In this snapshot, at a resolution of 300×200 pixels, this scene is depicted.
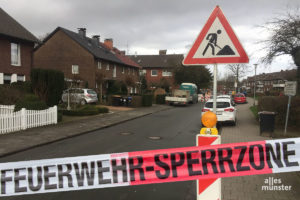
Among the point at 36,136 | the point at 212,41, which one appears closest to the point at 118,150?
the point at 36,136

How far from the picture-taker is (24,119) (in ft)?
36.6

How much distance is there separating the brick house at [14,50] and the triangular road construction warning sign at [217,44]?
2099 centimetres

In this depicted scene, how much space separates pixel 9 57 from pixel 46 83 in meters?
9.64

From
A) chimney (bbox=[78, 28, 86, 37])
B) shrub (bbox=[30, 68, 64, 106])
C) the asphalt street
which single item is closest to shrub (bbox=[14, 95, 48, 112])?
shrub (bbox=[30, 68, 64, 106])

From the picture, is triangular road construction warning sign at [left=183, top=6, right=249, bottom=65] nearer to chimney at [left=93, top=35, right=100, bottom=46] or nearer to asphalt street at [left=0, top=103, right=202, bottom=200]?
asphalt street at [left=0, top=103, right=202, bottom=200]

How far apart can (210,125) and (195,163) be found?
0.60 metres

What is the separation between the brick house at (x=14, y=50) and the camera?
20.4 meters

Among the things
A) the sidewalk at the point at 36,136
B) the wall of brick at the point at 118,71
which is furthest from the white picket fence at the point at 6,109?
the wall of brick at the point at 118,71

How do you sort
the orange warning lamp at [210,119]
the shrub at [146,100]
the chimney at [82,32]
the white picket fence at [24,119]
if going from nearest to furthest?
the orange warning lamp at [210,119] → the white picket fence at [24,119] → the shrub at [146,100] → the chimney at [82,32]

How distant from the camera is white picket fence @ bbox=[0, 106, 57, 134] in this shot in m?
10.3

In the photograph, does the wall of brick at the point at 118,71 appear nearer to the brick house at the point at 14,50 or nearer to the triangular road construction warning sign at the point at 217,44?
the brick house at the point at 14,50

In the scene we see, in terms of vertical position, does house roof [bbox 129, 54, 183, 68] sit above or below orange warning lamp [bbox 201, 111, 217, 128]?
above

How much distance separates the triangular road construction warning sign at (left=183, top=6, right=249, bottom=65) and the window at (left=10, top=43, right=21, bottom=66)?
2225 centimetres

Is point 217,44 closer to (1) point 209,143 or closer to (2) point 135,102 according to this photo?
(1) point 209,143
